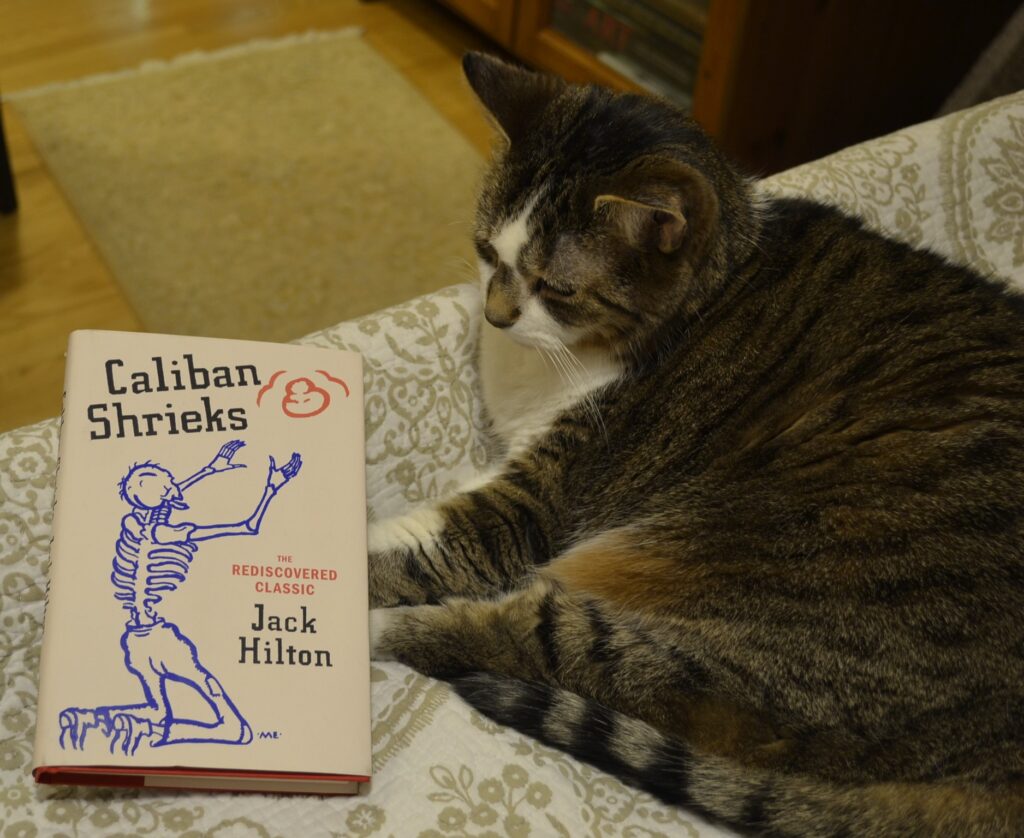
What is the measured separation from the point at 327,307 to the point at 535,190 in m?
1.12

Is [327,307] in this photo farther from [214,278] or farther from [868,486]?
[868,486]

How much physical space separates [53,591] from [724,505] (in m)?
0.71

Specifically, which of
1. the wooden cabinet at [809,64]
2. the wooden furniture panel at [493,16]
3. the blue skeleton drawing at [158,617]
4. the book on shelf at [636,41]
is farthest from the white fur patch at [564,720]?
the wooden furniture panel at [493,16]

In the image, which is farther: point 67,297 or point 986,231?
point 67,297

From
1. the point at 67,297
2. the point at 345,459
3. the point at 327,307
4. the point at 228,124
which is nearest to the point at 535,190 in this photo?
the point at 345,459

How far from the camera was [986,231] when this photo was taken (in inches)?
65.5

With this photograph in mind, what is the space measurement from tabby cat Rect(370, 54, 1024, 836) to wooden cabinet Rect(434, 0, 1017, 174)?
937 millimetres

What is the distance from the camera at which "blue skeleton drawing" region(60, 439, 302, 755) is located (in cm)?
100

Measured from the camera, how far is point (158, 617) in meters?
1.07

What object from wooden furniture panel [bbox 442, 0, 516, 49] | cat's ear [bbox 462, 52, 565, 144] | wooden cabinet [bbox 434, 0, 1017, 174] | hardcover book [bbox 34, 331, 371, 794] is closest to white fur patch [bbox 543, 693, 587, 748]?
hardcover book [bbox 34, 331, 371, 794]

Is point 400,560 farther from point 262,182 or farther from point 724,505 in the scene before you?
point 262,182

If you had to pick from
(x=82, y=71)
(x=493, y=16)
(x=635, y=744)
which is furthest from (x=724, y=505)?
(x=82, y=71)

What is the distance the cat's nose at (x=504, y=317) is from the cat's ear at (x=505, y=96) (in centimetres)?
21

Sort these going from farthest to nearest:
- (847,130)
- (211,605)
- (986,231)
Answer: (847,130) → (986,231) → (211,605)
